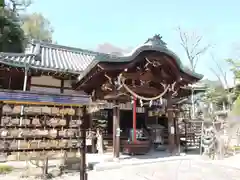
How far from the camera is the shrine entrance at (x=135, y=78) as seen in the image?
8.52 m

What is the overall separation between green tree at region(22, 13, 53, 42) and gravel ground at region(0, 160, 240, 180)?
39.0m

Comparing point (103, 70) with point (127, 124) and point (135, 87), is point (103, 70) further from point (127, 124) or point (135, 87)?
point (127, 124)

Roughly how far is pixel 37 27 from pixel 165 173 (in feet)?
145

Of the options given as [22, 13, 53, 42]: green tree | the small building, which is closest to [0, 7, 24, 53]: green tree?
[22, 13, 53, 42]: green tree

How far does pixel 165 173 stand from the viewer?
282 inches

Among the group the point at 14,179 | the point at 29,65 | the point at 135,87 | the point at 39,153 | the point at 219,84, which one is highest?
the point at 219,84

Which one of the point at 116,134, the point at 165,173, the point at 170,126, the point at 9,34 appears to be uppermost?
the point at 9,34

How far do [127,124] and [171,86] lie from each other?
492 centimetres

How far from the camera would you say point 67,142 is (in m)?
5.38

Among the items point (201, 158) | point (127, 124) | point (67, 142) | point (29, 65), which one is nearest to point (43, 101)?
point (67, 142)

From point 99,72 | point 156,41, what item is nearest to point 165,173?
point 99,72

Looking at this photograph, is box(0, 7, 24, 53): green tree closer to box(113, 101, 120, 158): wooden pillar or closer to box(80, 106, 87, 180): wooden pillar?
box(113, 101, 120, 158): wooden pillar

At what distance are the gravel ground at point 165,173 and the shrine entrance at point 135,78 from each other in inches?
51.1

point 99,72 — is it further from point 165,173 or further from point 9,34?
point 9,34
